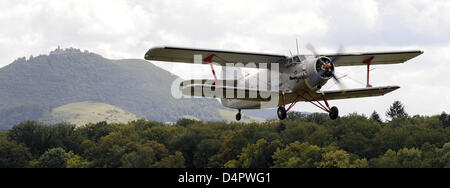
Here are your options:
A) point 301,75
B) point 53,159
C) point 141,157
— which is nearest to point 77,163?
point 53,159

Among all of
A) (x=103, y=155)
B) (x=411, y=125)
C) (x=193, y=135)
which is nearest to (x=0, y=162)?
(x=103, y=155)

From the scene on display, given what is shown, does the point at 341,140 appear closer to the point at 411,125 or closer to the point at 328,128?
the point at 328,128

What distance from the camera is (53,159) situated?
11050 cm

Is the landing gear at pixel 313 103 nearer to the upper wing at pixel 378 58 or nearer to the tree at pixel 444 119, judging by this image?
the upper wing at pixel 378 58

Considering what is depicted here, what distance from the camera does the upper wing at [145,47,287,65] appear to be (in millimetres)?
28234

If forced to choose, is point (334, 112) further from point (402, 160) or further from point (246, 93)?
point (402, 160)

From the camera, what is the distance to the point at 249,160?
334 feet

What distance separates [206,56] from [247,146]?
256 ft

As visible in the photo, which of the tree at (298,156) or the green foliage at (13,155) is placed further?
the green foliage at (13,155)

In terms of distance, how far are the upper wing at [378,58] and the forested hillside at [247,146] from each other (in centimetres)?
5796

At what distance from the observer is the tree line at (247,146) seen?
96.5 meters

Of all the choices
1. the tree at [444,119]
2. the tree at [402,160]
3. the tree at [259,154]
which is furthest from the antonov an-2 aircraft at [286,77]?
the tree at [444,119]

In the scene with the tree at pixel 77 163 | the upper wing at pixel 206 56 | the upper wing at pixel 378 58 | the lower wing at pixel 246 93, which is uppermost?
the upper wing at pixel 378 58
